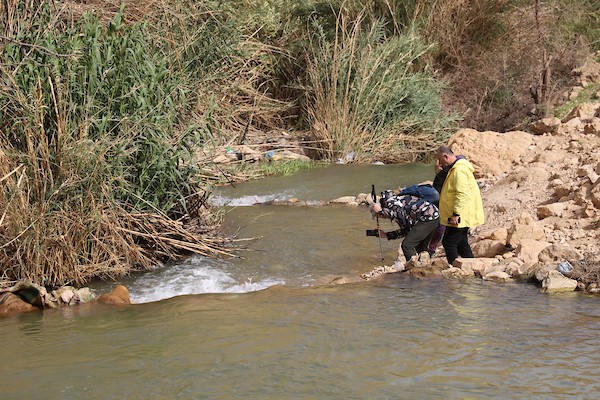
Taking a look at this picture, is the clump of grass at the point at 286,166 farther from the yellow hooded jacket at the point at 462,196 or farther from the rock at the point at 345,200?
the yellow hooded jacket at the point at 462,196

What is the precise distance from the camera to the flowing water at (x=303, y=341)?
500 cm

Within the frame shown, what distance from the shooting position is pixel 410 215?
8.22 metres

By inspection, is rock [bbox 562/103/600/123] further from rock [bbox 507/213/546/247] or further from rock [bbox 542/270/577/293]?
rock [bbox 542/270/577/293]

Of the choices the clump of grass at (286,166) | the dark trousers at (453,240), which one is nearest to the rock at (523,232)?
the dark trousers at (453,240)

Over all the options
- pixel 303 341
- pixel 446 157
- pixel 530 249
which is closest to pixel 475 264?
pixel 530 249

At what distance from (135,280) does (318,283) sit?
1781 mm

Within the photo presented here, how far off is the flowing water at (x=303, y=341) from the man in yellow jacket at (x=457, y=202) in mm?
609

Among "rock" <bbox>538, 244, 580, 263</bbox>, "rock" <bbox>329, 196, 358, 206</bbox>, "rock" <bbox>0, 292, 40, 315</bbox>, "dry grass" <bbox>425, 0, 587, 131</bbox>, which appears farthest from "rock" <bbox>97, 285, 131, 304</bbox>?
"dry grass" <bbox>425, 0, 587, 131</bbox>

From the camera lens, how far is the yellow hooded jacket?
7785 millimetres

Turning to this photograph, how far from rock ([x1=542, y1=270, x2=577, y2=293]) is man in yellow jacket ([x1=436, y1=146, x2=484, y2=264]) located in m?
0.99

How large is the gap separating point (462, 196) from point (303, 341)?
2.64m

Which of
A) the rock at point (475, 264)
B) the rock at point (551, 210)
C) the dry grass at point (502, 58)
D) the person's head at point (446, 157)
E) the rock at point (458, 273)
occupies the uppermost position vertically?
the dry grass at point (502, 58)

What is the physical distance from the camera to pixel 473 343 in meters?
5.72

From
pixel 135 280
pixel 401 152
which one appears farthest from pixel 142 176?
pixel 401 152
